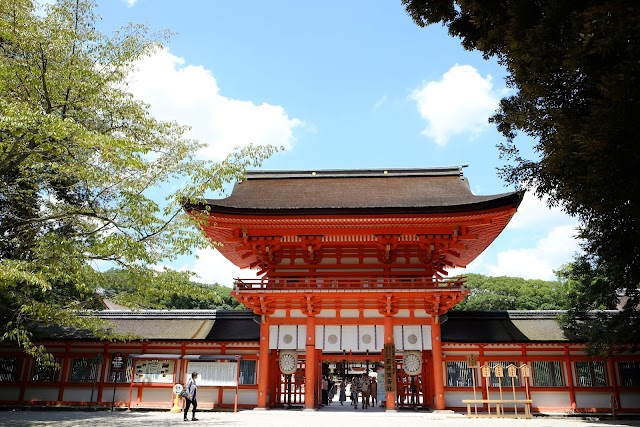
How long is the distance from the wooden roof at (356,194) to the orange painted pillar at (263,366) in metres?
4.19

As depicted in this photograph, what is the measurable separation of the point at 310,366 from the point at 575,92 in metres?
12.1

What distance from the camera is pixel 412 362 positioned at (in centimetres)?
1605

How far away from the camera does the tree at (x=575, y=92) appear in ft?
15.9

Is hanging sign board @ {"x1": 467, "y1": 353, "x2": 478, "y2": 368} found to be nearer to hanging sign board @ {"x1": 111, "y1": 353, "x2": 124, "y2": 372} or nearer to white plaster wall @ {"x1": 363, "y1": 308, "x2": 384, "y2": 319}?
white plaster wall @ {"x1": 363, "y1": 308, "x2": 384, "y2": 319}

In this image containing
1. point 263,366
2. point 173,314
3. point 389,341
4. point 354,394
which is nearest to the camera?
point 389,341

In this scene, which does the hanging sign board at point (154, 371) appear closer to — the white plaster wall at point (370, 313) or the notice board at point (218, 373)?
the notice board at point (218, 373)

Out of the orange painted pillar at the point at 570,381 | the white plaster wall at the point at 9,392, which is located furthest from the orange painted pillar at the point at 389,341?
the white plaster wall at the point at 9,392

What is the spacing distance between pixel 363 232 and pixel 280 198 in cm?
402

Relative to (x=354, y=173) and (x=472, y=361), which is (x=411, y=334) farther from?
(x=354, y=173)

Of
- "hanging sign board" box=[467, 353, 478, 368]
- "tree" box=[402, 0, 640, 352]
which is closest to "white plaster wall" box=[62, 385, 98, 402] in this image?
"hanging sign board" box=[467, 353, 478, 368]

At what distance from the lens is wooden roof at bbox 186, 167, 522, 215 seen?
15.5m

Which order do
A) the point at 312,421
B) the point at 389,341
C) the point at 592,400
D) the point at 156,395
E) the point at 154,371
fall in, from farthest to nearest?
the point at 154,371 → the point at 156,395 → the point at 592,400 → the point at 389,341 → the point at 312,421

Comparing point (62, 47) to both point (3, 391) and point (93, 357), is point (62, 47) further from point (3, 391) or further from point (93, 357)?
point (3, 391)

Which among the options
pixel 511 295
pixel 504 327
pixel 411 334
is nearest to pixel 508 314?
pixel 504 327
